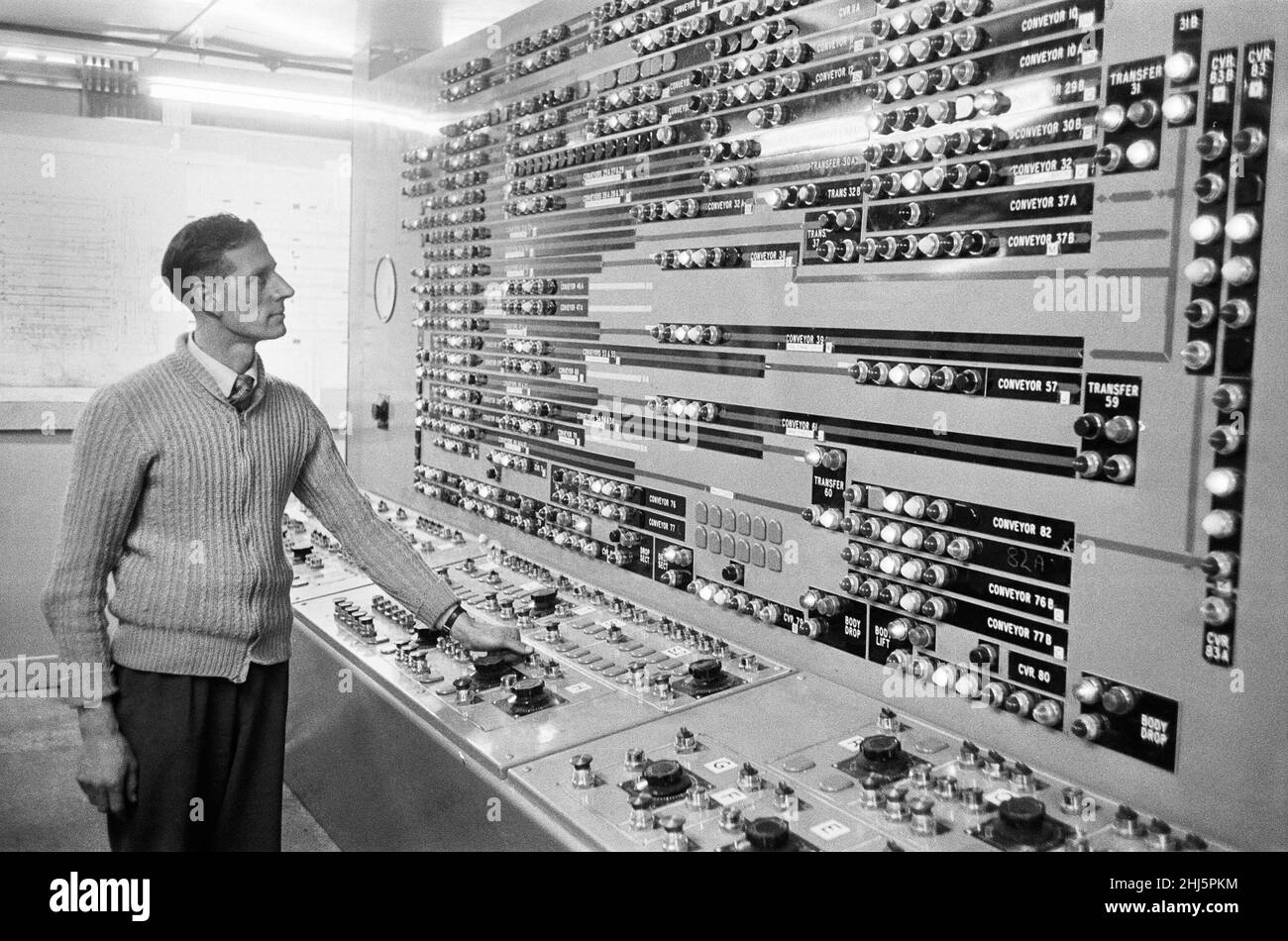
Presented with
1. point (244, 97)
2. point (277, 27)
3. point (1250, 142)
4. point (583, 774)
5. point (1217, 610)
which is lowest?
point (583, 774)

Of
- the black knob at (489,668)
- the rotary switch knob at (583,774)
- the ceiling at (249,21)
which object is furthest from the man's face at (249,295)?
the ceiling at (249,21)

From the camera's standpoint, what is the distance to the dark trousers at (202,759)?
2.19 metres

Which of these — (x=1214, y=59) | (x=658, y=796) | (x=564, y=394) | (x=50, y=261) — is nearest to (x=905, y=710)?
(x=658, y=796)

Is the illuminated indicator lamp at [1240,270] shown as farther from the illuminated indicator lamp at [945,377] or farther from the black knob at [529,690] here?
the black knob at [529,690]

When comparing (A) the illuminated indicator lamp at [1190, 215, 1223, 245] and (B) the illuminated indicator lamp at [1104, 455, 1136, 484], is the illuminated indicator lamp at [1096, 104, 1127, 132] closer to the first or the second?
(A) the illuminated indicator lamp at [1190, 215, 1223, 245]

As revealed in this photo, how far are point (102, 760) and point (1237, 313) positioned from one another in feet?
7.28

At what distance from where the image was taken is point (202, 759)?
227 cm

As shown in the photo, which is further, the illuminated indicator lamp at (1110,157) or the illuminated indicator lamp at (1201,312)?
the illuminated indicator lamp at (1110,157)

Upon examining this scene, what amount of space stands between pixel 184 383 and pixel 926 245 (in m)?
1.58

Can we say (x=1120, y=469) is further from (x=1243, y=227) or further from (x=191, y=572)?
(x=191, y=572)

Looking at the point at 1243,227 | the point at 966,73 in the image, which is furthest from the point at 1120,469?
the point at 966,73

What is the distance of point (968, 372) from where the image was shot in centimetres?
199

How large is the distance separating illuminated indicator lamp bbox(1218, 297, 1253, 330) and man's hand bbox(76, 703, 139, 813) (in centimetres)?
218

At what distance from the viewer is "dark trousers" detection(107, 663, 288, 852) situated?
219 centimetres
